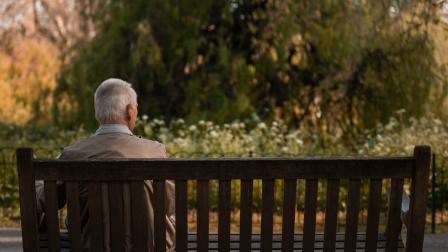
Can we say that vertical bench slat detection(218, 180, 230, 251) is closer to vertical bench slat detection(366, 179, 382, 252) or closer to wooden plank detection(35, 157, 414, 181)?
wooden plank detection(35, 157, 414, 181)

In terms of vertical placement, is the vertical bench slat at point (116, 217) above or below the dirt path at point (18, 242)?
above

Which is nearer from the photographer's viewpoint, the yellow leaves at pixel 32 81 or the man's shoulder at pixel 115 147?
the man's shoulder at pixel 115 147

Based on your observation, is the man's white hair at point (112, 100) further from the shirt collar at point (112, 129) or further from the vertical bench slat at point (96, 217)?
the vertical bench slat at point (96, 217)

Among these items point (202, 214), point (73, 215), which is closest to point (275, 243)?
point (202, 214)

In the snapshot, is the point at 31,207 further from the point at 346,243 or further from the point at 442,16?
the point at 442,16

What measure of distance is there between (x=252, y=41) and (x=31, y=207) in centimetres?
870

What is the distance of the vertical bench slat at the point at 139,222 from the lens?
3056 millimetres

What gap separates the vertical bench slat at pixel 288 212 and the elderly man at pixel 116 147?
49 centimetres

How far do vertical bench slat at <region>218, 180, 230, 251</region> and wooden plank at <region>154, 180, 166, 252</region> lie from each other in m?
0.23

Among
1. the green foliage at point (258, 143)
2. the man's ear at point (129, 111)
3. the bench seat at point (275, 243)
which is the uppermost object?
the man's ear at point (129, 111)

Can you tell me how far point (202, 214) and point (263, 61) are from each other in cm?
837

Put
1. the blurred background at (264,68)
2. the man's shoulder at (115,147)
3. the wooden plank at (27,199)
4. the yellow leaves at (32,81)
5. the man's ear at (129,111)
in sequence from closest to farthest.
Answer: the wooden plank at (27,199) → the man's shoulder at (115,147) → the man's ear at (129,111) → the blurred background at (264,68) → the yellow leaves at (32,81)

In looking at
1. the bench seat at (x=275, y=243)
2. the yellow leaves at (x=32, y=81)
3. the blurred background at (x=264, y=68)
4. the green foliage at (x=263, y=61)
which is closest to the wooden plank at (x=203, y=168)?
the bench seat at (x=275, y=243)

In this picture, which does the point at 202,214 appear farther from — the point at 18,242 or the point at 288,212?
the point at 18,242
